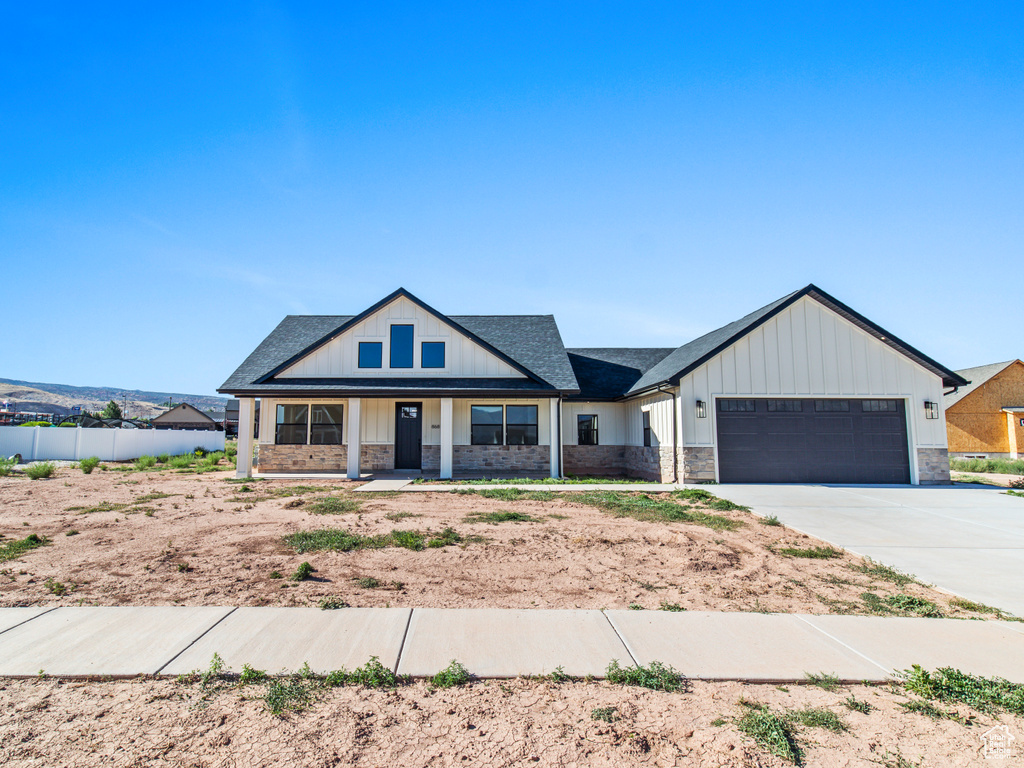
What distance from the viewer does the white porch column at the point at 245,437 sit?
17578 millimetres

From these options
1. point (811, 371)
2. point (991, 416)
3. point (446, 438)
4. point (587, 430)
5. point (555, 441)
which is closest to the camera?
point (811, 371)

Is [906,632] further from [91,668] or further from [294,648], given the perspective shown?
[91,668]

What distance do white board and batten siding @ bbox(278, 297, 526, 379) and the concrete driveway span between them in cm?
871

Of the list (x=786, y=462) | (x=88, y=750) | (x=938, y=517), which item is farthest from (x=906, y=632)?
(x=786, y=462)

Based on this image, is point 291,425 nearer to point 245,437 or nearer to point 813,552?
point 245,437

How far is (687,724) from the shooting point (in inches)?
120

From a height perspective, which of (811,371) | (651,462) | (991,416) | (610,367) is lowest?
(651,462)

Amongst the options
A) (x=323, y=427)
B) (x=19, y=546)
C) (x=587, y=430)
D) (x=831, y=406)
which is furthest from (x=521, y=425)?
(x=19, y=546)

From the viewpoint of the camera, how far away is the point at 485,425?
19.0 metres

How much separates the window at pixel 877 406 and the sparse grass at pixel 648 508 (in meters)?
7.74

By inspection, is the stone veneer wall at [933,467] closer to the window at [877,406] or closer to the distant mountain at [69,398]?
the window at [877,406]

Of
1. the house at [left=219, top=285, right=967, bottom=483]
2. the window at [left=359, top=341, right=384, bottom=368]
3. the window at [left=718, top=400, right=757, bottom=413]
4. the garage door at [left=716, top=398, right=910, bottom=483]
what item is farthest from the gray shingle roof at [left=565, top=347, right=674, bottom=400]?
the window at [left=359, top=341, right=384, bottom=368]

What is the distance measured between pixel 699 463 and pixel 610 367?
7.97 metres

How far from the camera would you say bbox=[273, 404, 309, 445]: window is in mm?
19062
